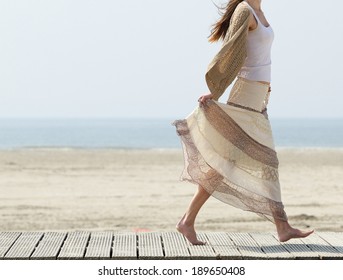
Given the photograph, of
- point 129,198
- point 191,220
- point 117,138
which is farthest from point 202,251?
point 117,138

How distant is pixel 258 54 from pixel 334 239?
151cm

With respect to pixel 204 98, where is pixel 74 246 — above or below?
below

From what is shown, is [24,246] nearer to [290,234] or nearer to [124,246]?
[124,246]

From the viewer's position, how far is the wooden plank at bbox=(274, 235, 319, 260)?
5.36 m

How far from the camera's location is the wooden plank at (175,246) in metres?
5.30

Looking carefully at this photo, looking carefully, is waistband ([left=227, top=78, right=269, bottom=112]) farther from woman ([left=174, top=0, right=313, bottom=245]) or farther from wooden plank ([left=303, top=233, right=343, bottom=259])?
wooden plank ([left=303, top=233, right=343, bottom=259])

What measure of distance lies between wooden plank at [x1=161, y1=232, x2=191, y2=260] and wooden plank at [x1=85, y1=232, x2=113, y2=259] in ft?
1.27

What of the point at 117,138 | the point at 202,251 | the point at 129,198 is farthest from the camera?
the point at 117,138

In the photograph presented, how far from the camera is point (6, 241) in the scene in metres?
5.88

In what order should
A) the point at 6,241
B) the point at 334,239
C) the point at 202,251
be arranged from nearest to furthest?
the point at 202,251
the point at 6,241
the point at 334,239

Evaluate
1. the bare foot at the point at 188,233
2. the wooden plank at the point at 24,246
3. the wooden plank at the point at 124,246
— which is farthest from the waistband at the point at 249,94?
the wooden plank at the point at 24,246

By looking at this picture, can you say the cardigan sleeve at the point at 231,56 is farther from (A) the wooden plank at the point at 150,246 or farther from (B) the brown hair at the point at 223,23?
(A) the wooden plank at the point at 150,246

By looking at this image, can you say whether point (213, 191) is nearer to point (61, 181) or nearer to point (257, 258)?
point (257, 258)
